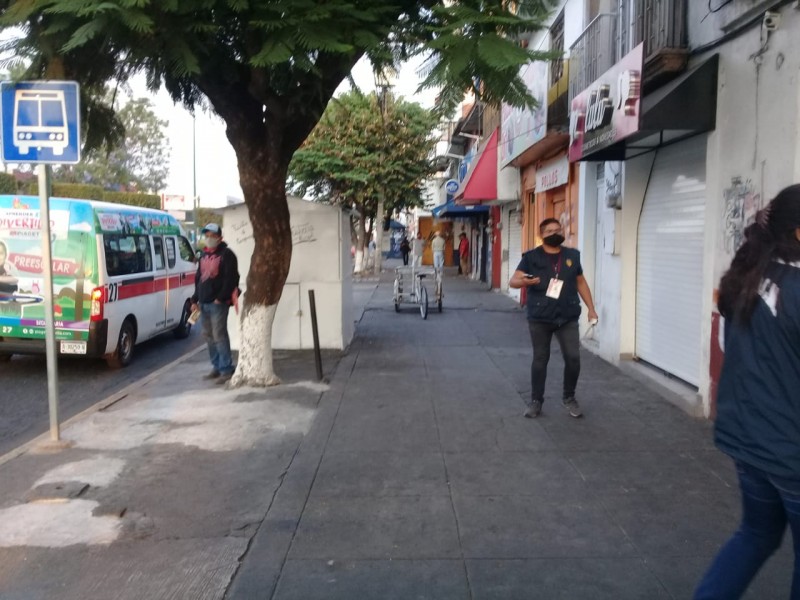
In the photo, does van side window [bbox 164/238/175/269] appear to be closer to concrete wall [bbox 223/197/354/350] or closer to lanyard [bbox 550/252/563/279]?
concrete wall [bbox 223/197/354/350]

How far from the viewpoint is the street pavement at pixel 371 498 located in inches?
169

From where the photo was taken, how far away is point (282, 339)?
37.8 ft

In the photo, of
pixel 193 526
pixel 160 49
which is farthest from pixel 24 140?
pixel 193 526

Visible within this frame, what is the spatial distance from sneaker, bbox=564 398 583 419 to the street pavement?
0.35 ft

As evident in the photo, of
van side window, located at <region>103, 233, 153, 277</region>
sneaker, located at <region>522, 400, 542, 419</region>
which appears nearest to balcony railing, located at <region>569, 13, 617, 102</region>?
sneaker, located at <region>522, 400, 542, 419</region>

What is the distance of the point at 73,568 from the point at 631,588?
2942mm

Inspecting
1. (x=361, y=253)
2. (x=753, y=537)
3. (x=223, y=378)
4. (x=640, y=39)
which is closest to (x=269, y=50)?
(x=223, y=378)

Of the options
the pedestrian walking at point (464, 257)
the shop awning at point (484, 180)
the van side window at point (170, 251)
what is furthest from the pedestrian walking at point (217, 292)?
the pedestrian walking at point (464, 257)

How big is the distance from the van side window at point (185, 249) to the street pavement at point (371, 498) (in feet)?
16.6

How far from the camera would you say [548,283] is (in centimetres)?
722

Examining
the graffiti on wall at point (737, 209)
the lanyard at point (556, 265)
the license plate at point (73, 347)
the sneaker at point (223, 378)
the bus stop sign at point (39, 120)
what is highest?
the bus stop sign at point (39, 120)

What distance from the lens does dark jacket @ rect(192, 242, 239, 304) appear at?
919 cm

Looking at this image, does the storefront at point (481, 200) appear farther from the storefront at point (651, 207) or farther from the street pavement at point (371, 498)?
the street pavement at point (371, 498)

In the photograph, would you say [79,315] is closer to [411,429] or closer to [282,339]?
[282,339]
